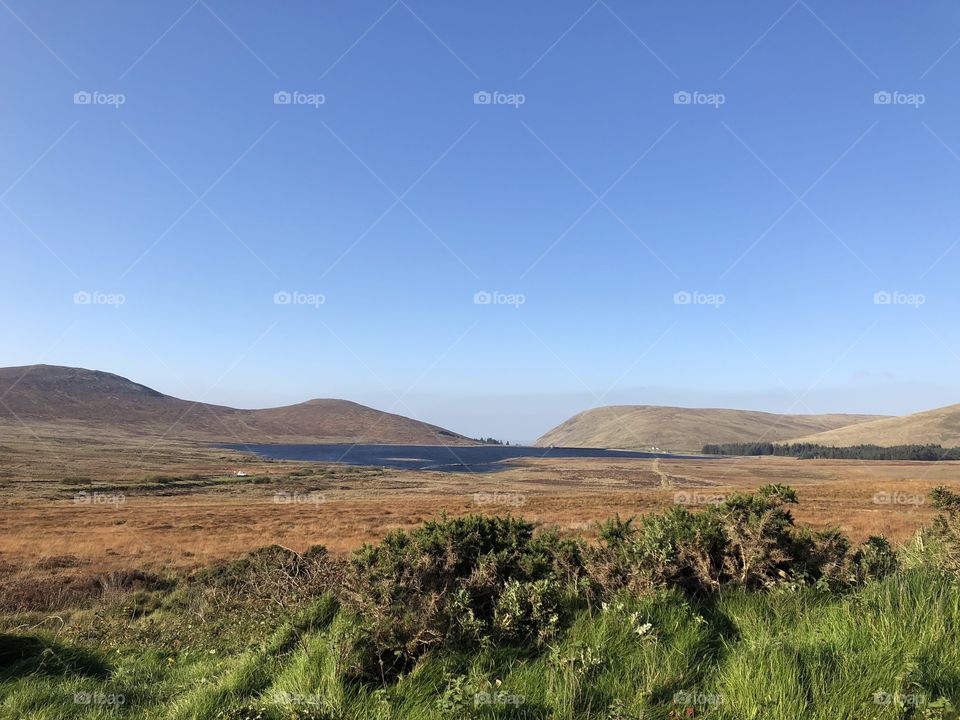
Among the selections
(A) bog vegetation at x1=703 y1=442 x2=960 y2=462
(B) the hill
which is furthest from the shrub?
(B) the hill

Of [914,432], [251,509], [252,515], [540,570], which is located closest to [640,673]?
[540,570]

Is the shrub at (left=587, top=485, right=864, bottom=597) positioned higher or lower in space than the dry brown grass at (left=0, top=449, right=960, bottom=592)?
higher

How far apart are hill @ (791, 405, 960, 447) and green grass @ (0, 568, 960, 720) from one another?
198 metres

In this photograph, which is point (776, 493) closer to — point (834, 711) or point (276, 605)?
point (834, 711)

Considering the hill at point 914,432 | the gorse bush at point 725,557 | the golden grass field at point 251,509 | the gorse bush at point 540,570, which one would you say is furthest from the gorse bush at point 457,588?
the hill at point 914,432

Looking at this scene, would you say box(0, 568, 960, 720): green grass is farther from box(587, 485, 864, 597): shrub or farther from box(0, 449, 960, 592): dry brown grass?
box(0, 449, 960, 592): dry brown grass

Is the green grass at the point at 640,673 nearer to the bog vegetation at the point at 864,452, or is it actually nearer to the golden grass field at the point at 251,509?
the golden grass field at the point at 251,509

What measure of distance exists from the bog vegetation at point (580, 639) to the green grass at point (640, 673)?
0.05ft

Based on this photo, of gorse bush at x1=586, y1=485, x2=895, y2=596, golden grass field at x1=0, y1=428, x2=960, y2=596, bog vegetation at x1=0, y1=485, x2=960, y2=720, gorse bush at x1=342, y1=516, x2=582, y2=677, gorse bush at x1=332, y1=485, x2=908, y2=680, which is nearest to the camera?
bog vegetation at x1=0, y1=485, x2=960, y2=720

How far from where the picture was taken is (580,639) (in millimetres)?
4492

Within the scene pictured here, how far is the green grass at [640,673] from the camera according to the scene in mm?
3443

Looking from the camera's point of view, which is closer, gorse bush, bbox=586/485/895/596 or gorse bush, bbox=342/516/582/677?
gorse bush, bbox=342/516/582/677

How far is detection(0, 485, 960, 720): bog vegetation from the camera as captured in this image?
142 inches

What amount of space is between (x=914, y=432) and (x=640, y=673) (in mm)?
219053
